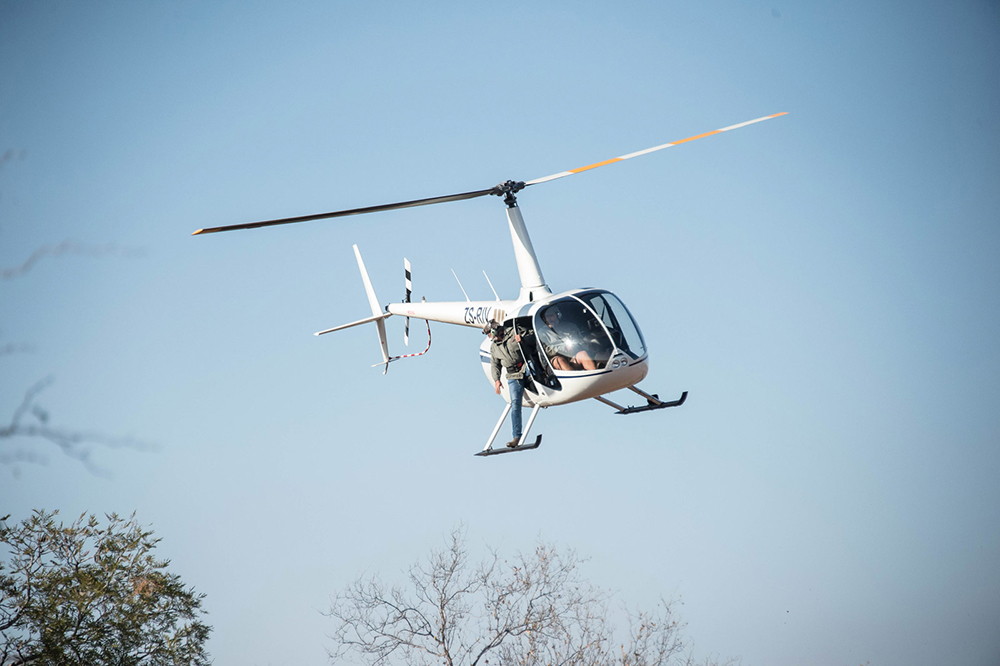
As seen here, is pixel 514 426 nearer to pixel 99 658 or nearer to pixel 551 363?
pixel 551 363

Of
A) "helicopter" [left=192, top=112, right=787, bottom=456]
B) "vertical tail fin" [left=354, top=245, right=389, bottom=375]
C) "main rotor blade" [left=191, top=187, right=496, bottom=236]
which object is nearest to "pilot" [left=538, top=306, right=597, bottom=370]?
"helicopter" [left=192, top=112, right=787, bottom=456]

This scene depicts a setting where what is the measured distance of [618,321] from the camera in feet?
40.2

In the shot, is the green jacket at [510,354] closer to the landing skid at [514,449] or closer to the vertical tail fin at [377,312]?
the landing skid at [514,449]

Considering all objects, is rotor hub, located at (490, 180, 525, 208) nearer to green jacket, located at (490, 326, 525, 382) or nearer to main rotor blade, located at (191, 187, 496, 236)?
main rotor blade, located at (191, 187, 496, 236)

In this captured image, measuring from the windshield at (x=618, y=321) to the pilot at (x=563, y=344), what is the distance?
1.33ft

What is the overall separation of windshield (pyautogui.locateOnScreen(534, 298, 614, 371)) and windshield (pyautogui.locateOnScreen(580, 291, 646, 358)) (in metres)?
0.15

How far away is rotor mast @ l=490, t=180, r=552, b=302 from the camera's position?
537 inches

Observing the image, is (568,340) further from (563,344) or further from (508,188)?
(508,188)

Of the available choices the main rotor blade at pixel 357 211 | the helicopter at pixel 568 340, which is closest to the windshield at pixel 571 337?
the helicopter at pixel 568 340

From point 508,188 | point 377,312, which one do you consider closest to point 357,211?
point 508,188

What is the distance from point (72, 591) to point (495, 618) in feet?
37.0

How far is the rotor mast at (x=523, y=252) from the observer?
13.6 metres

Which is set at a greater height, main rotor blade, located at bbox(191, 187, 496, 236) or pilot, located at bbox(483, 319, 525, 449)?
main rotor blade, located at bbox(191, 187, 496, 236)

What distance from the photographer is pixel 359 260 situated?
824 inches
